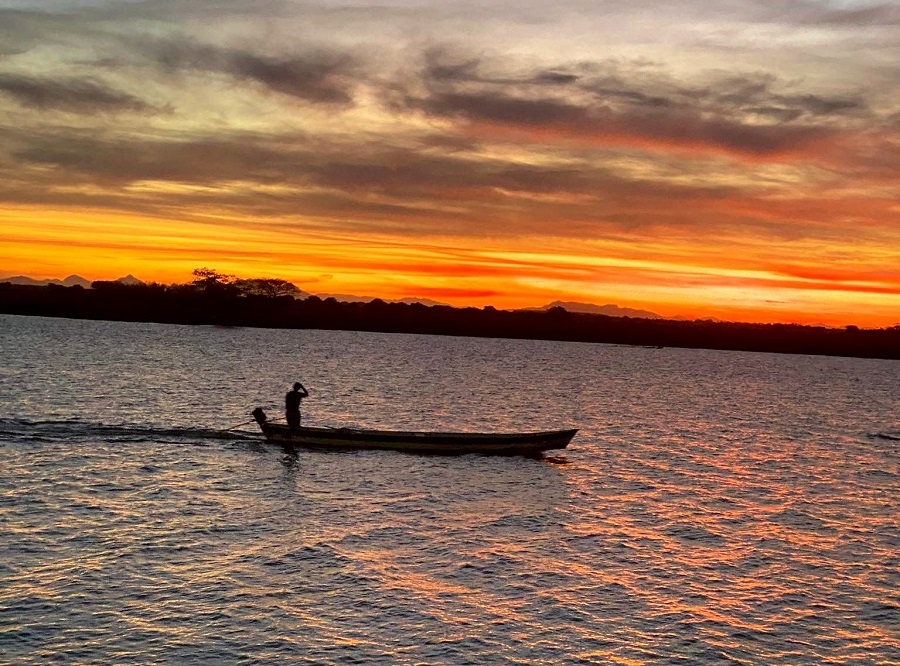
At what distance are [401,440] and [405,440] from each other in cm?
20

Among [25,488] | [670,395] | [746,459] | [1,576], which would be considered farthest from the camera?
[670,395]

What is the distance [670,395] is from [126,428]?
74538 millimetres

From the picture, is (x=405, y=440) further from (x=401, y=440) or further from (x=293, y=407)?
(x=293, y=407)

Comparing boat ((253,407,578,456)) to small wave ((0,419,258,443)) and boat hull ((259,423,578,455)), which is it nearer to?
boat hull ((259,423,578,455))

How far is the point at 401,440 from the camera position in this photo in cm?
4059

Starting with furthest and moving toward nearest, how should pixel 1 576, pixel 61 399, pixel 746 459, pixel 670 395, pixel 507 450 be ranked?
1. pixel 670 395
2. pixel 61 399
3. pixel 746 459
4. pixel 507 450
5. pixel 1 576

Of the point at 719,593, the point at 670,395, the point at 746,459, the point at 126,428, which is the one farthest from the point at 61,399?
the point at 670,395

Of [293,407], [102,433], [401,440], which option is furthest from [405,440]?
[102,433]

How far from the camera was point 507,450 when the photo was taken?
41875 millimetres

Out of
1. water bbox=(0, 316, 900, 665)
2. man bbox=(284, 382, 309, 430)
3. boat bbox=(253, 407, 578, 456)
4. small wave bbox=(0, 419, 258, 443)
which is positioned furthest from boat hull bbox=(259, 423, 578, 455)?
small wave bbox=(0, 419, 258, 443)

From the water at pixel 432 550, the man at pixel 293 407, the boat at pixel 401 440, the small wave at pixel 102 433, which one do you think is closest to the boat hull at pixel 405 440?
the boat at pixel 401 440

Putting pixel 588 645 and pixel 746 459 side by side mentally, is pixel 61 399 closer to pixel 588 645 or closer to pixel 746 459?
pixel 746 459

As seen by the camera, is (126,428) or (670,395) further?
(670,395)

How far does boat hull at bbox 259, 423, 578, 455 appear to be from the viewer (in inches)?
1599
